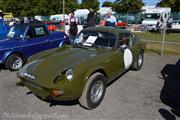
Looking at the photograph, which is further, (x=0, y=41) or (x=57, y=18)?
(x=57, y=18)

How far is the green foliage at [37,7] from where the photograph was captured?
151 feet

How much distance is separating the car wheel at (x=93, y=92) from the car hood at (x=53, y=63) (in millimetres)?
463

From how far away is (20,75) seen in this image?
4.26 meters

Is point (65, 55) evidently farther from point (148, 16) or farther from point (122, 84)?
point (148, 16)

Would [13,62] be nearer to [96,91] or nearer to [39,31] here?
[39,31]

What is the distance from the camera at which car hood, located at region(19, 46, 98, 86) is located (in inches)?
153

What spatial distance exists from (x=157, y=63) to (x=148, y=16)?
19164 millimetres

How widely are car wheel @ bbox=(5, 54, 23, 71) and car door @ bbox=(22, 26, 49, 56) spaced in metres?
0.31

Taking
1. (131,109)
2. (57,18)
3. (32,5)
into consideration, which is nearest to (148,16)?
(57,18)

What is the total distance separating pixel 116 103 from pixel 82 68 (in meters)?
1.19

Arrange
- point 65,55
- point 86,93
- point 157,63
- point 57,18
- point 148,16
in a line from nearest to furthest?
point 86,93
point 65,55
point 157,63
point 148,16
point 57,18

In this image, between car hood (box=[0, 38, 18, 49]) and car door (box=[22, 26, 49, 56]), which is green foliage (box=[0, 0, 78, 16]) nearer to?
car door (box=[22, 26, 49, 56])

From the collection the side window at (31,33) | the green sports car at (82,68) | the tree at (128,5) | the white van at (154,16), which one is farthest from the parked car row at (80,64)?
the tree at (128,5)

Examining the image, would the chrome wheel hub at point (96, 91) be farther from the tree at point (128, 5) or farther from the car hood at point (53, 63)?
the tree at point (128, 5)
